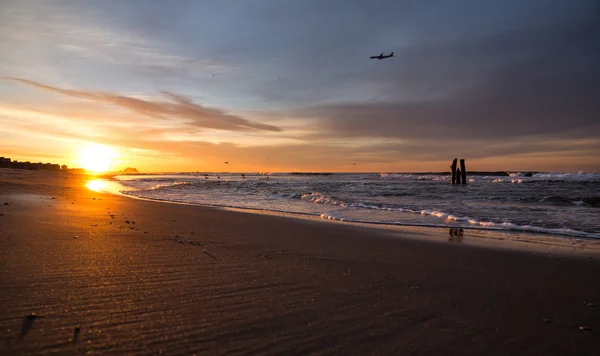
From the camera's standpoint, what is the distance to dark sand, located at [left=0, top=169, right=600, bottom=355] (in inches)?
91.9

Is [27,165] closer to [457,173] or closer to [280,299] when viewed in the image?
[457,173]

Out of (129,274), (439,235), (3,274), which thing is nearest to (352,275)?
(129,274)

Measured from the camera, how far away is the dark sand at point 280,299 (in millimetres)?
2334

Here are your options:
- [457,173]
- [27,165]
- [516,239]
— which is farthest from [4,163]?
[516,239]

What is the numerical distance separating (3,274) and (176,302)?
1966 mm

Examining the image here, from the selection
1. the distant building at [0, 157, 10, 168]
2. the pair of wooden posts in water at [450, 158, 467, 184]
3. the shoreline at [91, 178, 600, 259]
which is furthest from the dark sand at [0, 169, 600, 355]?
the distant building at [0, 157, 10, 168]

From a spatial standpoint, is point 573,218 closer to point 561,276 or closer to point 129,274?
point 561,276

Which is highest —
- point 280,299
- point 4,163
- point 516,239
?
point 4,163

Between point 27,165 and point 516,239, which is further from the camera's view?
point 27,165

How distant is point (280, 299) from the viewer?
3.12 meters

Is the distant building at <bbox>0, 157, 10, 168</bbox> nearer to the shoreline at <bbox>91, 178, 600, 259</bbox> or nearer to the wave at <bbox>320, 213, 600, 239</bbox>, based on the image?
the wave at <bbox>320, 213, 600, 239</bbox>

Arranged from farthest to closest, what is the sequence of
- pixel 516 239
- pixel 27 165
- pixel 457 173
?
pixel 27 165, pixel 457 173, pixel 516 239

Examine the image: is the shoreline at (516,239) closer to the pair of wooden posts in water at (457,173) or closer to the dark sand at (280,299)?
the dark sand at (280,299)

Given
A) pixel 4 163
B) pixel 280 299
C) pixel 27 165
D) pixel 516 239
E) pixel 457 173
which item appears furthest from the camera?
pixel 27 165
